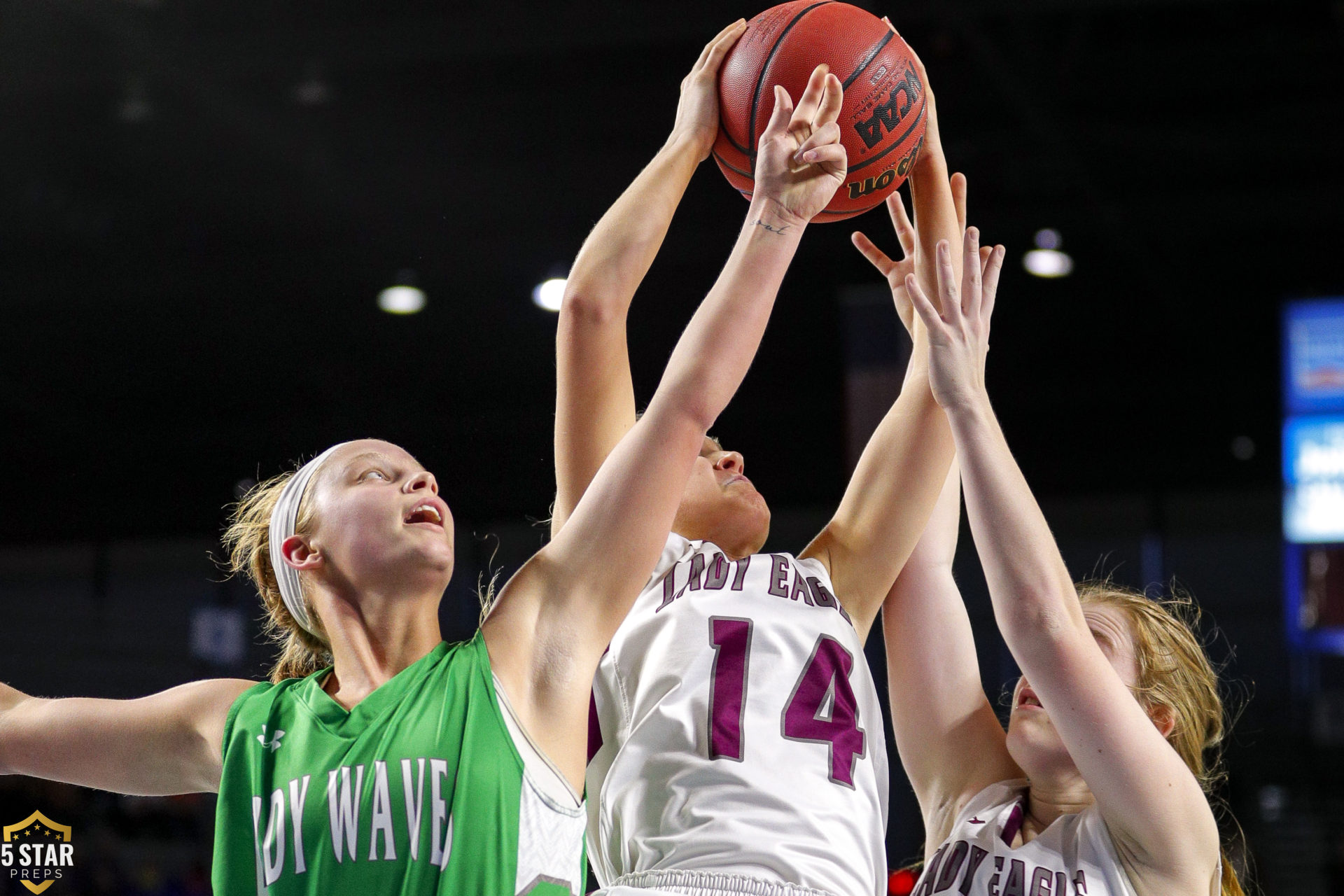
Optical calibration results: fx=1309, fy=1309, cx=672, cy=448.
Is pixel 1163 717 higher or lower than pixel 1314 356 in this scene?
lower

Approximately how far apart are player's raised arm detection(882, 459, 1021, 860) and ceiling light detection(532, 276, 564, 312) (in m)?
5.29

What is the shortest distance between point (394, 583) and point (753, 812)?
0.59 m

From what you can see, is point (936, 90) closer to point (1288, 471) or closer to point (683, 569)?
point (1288, 471)

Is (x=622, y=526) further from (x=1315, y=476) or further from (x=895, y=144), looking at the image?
(x=1315, y=476)

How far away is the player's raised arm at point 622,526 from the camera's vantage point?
67.5 inches

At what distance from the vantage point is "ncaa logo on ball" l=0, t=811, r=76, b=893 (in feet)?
9.59

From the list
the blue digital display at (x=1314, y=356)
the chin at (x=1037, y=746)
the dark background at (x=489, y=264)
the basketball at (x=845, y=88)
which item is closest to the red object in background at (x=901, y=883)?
the chin at (x=1037, y=746)

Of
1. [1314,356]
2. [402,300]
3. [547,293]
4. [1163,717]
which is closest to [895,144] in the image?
[1163,717]

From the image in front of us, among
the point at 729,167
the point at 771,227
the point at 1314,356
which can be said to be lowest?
the point at 771,227

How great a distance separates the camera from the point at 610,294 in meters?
2.03

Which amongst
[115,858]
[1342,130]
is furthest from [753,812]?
[1342,130]

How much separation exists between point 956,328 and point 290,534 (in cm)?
102

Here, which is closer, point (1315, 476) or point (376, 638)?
point (376, 638)

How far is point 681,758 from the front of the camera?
1.85 meters
